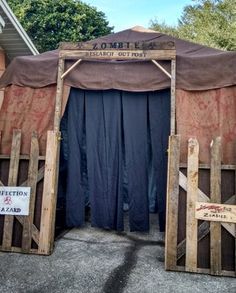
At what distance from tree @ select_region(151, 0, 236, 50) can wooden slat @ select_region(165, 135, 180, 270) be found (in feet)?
38.5

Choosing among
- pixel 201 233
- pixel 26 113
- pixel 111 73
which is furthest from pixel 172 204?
pixel 26 113

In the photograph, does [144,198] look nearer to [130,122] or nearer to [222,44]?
[130,122]

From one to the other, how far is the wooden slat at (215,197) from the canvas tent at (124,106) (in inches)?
7.0

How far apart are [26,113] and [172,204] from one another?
253cm

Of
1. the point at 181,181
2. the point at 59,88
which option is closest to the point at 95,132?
the point at 59,88

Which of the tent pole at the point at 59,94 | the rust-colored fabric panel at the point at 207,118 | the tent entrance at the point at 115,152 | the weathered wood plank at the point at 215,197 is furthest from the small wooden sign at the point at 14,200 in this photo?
the weathered wood plank at the point at 215,197

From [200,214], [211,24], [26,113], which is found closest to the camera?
[200,214]

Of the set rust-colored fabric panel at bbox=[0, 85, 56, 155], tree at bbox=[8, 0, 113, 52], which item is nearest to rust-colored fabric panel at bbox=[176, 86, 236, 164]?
rust-colored fabric panel at bbox=[0, 85, 56, 155]

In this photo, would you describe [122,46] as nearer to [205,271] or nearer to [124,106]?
[124,106]

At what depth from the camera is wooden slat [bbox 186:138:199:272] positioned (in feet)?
12.0

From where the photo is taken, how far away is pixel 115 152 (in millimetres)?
4840

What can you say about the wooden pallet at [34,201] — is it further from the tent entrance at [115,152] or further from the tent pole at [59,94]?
the tent entrance at [115,152]

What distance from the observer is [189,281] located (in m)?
3.41

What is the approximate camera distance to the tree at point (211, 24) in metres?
14.0
